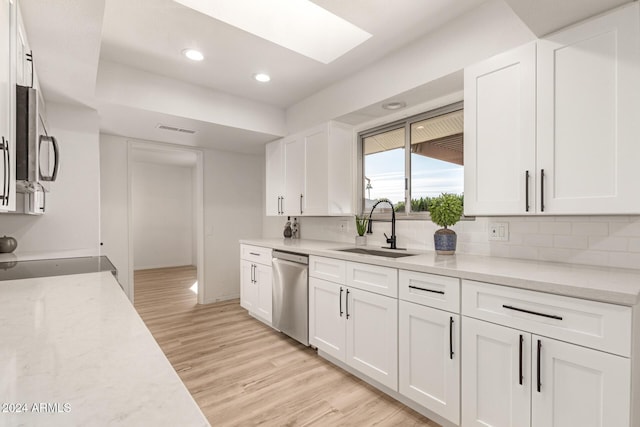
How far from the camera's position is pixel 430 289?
182 centimetres

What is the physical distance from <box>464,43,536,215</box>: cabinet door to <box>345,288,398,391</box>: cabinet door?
2.79 ft

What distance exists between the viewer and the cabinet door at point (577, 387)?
1199 millimetres

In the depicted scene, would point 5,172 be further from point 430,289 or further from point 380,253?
point 380,253

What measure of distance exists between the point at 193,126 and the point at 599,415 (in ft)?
12.0

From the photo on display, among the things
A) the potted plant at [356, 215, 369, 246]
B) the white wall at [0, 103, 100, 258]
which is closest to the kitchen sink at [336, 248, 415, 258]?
the potted plant at [356, 215, 369, 246]

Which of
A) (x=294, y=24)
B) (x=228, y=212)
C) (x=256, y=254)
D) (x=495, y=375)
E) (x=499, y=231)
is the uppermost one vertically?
(x=294, y=24)

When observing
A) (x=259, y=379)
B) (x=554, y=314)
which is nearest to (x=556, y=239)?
(x=554, y=314)

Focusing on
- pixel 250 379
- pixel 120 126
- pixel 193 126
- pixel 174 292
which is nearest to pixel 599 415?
pixel 250 379

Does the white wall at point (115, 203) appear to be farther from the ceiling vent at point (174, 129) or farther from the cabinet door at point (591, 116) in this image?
the cabinet door at point (591, 116)

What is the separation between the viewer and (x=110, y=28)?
2.14 m

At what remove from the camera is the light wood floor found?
6.29 ft

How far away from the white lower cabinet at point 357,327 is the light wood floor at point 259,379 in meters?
0.16

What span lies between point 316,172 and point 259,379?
1984mm

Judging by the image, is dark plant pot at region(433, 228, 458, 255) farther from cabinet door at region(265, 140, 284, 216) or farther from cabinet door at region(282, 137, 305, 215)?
cabinet door at region(265, 140, 284, 216)
